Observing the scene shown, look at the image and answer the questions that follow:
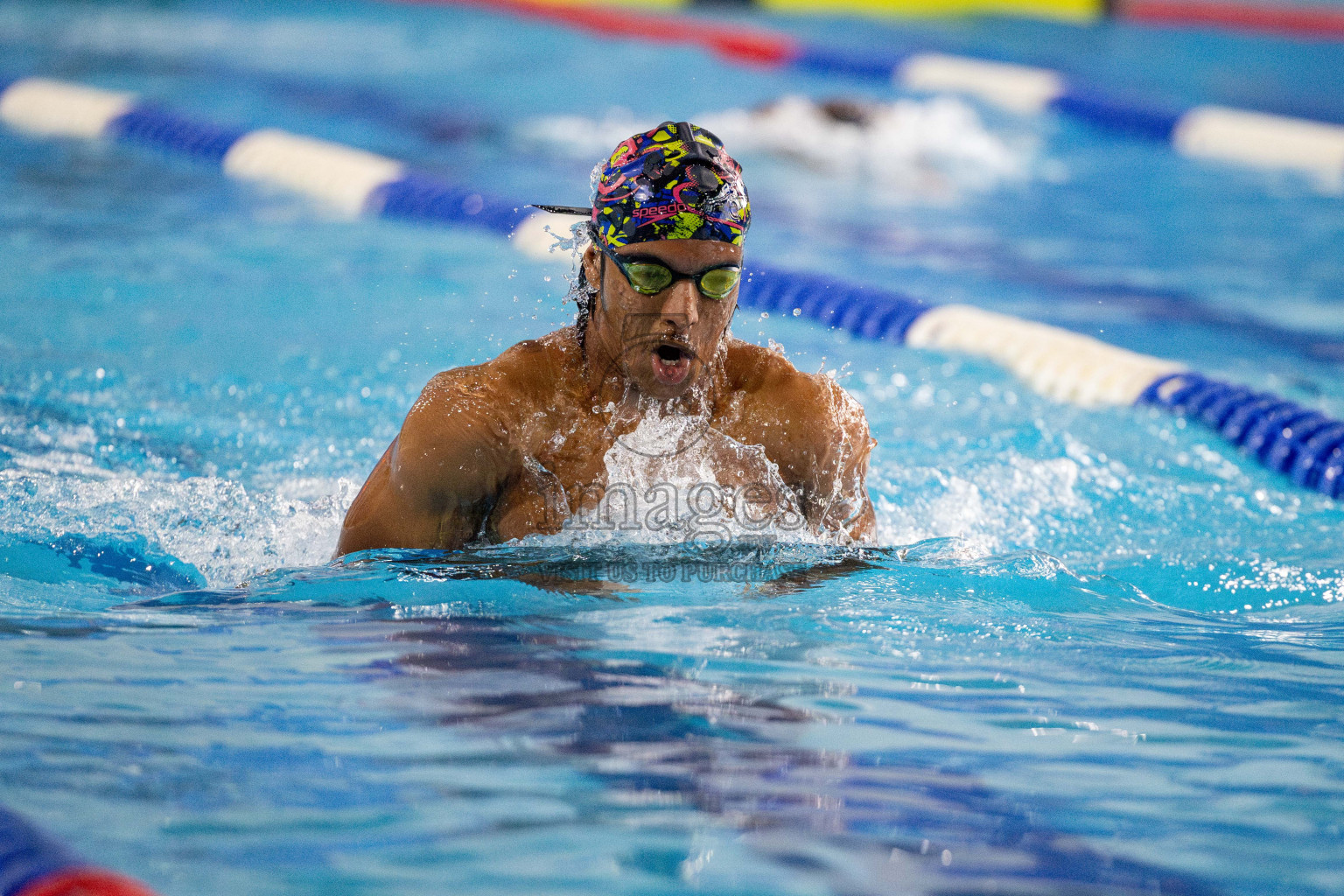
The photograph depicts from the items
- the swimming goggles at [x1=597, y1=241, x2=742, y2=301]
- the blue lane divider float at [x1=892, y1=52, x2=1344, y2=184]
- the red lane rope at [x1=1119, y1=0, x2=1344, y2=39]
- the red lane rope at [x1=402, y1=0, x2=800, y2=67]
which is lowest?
the swimming goggles at [x1=597, y1=241, x2=742, y2=301]

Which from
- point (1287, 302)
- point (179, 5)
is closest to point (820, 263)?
point (1287, 302)

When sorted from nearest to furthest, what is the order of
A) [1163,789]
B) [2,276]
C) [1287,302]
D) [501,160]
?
[1163,789] → [2,276] → [1287,302] → [501,160]

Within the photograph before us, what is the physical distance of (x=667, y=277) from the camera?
2289 millimetres

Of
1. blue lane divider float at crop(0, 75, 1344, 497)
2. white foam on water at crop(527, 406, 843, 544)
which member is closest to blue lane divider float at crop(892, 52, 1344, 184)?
blue lane divider float at crop(0, 75, 1344, 497)

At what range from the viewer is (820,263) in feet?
19.7

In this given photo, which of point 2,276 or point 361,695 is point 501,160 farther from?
point 361,695

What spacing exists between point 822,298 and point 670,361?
9.66ft

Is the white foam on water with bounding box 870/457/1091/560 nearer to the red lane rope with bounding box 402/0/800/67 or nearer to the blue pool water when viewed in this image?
the blue pool water

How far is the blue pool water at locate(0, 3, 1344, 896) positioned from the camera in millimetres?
1606

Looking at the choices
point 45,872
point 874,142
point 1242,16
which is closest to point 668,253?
point 45,872

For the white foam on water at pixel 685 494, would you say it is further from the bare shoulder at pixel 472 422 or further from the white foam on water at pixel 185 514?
the white foam on water at pixel 185 514

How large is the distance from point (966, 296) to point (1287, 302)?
1312 mm

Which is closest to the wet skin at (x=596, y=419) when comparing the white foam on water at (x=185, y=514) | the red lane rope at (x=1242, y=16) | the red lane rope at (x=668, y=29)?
the white foam on water at (x=185, y=514)

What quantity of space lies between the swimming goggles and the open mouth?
0.10 meters
